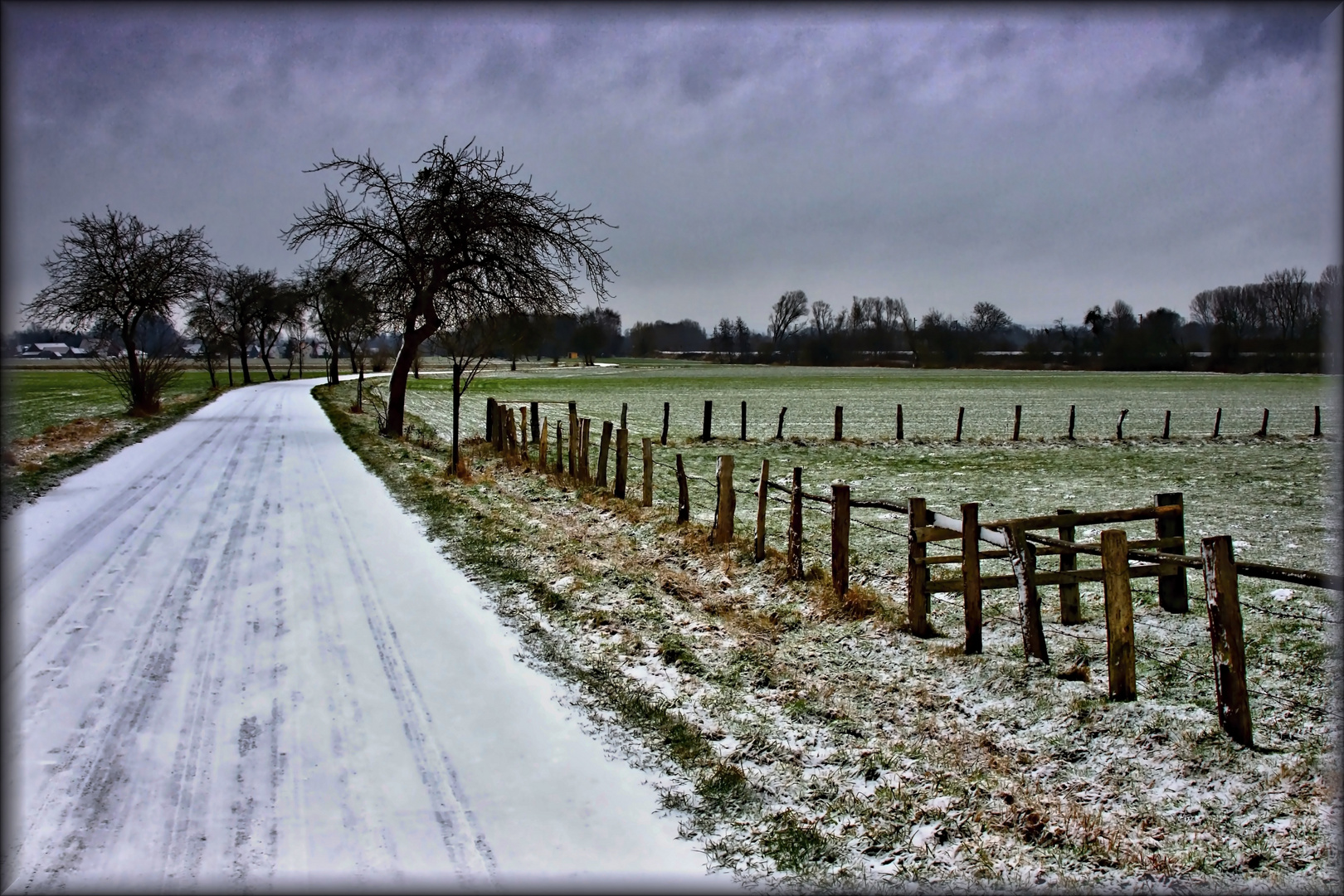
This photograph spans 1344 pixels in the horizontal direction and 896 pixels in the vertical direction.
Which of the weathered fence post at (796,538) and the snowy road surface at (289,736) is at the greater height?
the weathered fence post at (796,538)

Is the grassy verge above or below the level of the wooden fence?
below

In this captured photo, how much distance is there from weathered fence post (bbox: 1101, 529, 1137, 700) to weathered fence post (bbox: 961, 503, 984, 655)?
3.24ft

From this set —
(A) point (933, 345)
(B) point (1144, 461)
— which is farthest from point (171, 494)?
(A) point (933, 345)

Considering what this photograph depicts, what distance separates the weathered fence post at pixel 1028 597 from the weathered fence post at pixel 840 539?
1796 millimetres

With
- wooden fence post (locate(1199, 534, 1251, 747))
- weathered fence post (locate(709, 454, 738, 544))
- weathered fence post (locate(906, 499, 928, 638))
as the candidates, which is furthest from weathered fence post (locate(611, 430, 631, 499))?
wooden fence post (locate(1199, 534, 1251, 747))

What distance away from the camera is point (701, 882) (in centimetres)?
386

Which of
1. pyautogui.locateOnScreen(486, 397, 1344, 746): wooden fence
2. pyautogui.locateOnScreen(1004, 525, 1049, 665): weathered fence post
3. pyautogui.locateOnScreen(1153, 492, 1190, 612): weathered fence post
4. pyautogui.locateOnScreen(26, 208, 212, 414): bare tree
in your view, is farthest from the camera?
pyautogui.locateOnScreen(26, 208, 212, 414): bare tree

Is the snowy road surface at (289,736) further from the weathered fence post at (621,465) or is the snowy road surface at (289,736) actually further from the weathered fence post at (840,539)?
the weathered fence post at (621,465)

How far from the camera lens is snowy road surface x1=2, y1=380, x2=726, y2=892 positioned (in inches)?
154

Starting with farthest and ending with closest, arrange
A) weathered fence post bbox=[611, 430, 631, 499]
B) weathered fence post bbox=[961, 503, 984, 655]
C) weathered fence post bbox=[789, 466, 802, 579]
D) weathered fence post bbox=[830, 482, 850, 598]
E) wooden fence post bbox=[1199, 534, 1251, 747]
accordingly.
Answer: weathered fence post bbox=[611, 430, 631, 499], weathered fence post bbox=[789, 466, 802, 579], weathered fence post bbox=[830, 482, 850, 598], weathered fence post bbox=[961, 503, 984, 655], wooden fence post bbox=[1199, 534, 1251, 747]

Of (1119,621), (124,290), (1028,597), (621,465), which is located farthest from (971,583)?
(124,290)

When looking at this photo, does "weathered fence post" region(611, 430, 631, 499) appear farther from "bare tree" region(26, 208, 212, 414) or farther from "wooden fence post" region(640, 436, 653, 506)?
"bare tree" region(26, 208, 212, 414)

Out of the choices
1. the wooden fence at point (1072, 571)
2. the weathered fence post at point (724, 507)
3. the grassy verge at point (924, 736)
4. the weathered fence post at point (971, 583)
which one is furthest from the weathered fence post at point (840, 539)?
the weathered fence post at point (724, 507)

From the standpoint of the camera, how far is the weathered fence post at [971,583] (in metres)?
6.65
